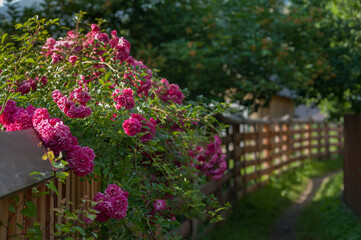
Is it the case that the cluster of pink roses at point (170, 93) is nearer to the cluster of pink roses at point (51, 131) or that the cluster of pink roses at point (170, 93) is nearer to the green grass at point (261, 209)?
the cluster of pink roses at point (51, 131)

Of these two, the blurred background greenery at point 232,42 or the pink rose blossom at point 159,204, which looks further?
the blurred background greenery at point 232,42

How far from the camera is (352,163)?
814cm

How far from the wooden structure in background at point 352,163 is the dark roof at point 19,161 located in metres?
6.12

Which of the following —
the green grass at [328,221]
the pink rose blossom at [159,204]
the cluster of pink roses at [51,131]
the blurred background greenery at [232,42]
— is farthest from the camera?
the blurred background greenery at [232,42]

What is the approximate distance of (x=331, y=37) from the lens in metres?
8.01

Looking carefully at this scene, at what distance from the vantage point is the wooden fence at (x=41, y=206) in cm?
179

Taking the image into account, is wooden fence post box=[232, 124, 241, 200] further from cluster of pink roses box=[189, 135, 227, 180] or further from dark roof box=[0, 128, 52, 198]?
dark roof box=[0, 128, 52, 198]

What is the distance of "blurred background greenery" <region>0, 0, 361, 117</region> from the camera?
6.87 metres

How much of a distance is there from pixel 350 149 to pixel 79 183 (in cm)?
664

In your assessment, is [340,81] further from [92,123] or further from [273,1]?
[92,123]

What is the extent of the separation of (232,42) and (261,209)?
2903mm

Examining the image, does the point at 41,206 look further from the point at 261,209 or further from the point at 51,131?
the point at 261,209

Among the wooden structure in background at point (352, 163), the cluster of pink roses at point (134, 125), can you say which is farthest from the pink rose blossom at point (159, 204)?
the wooden structure in background at point (352, 163)

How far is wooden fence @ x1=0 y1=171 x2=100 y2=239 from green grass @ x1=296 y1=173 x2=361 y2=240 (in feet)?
14.7
